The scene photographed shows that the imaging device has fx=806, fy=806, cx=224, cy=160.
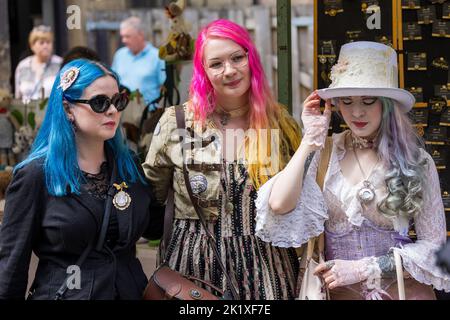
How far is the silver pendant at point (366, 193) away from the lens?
3.13m

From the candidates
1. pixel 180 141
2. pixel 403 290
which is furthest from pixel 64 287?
pixel 403 290

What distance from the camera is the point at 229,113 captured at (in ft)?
11.6

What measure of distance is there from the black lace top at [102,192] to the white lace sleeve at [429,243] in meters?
1.10

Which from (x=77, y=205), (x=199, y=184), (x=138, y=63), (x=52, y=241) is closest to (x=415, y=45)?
(x=199, y=184)

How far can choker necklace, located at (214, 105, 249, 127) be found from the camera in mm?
3535

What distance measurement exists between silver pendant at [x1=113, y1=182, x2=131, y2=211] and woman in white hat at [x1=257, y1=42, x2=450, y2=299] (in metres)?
0.52

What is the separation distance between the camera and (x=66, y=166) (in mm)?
3100

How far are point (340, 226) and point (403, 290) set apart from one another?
0.35 m

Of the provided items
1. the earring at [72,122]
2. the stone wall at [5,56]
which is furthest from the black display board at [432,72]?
the stone wall at [5,56]

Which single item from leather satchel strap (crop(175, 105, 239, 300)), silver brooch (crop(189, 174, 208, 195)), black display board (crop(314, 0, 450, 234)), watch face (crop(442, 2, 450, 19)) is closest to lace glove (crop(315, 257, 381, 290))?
leather satchel strap (crop(175, 105, 239, 300))

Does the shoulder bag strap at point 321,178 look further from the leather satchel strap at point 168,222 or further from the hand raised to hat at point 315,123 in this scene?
the leather satchel strap at point 168,222

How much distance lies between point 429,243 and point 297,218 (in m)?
0.52

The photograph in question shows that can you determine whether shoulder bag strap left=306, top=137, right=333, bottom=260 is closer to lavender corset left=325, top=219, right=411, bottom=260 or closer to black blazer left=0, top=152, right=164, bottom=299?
lavender corset left=325, top=219, right=411, bottom=260
